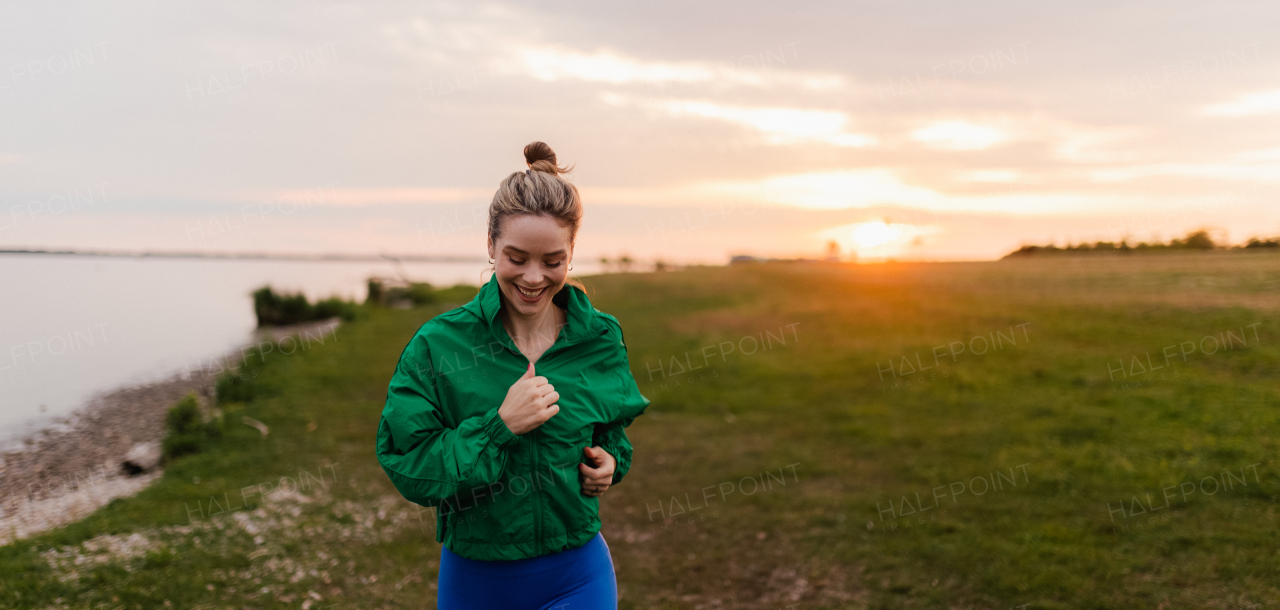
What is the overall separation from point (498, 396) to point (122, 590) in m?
4.15

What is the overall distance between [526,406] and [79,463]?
7980 millimetres

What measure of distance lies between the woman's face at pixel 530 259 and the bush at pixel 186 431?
7.67 metres

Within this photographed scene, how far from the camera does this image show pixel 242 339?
69.8 ft

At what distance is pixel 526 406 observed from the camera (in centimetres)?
212

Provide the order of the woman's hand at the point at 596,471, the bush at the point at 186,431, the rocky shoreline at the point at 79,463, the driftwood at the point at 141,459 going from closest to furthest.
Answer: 1. the woman's hand at the point at 596,471
2. the rocky shoreline at the point at 79,463
3. the driftwood at the point at 141,459
4. the bush at the point at 186,431

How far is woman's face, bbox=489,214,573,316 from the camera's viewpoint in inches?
88.8

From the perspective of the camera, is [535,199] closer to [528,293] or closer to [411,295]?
[528,293]

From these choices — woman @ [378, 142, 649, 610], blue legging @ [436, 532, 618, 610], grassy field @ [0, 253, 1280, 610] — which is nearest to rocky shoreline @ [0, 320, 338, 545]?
grassy field @ [0, 253, 1280, 610]

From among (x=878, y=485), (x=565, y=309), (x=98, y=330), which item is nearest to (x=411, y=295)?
(x=98, y=330)

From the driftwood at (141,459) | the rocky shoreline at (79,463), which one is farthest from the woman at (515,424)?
the driftwood at (141,459)

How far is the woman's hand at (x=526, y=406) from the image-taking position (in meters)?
2.12

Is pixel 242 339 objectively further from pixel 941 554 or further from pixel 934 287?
pixel 941 554

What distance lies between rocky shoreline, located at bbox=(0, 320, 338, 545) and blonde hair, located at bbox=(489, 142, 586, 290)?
5.57 metres

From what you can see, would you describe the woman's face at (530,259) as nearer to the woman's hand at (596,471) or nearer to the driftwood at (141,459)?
the woman's hand at (596,471)
